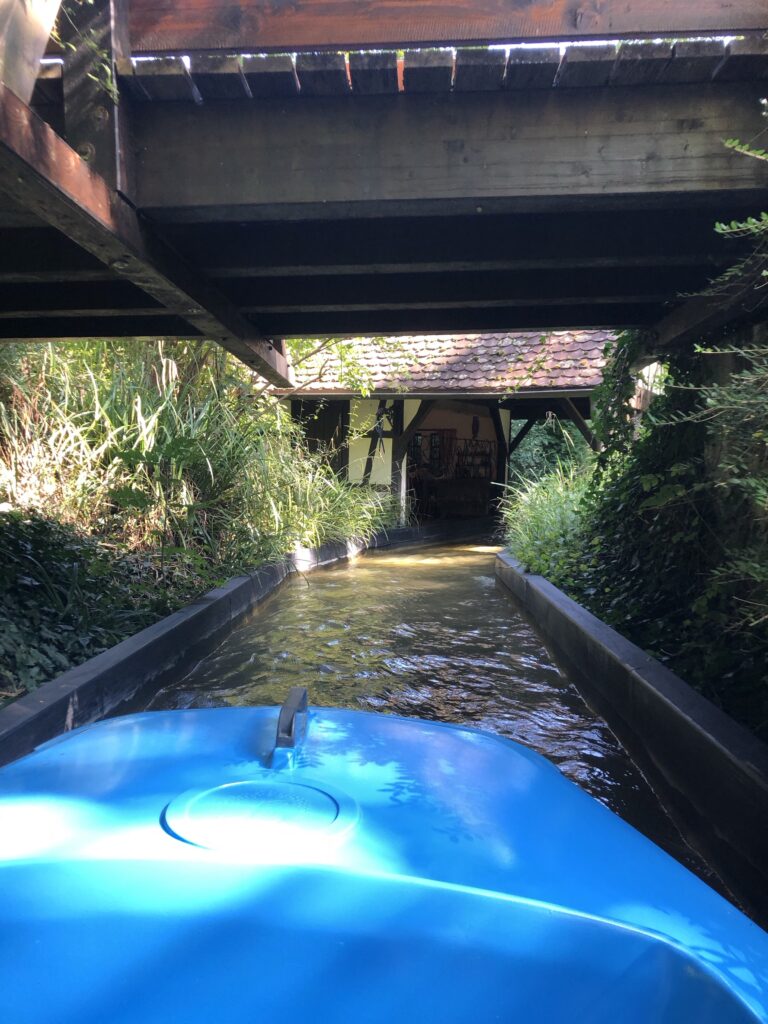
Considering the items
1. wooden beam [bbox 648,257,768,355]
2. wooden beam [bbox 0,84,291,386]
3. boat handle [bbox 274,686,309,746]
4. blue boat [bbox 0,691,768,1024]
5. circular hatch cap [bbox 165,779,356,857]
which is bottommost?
blue boat [bbox 0,691,768,1024]

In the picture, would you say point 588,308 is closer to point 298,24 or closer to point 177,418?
point 298,24

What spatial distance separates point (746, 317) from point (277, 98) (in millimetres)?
2850

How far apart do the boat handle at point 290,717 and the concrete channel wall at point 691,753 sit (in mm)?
1757

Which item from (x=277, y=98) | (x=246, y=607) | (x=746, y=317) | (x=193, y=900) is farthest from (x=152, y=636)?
(x=746, y=317)

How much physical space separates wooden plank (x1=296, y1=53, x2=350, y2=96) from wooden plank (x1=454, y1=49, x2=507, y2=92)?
511 millimetres

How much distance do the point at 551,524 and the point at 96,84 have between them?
277 inches

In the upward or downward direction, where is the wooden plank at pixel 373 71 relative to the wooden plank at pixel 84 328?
upward

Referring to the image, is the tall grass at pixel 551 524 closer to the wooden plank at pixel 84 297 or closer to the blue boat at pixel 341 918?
the wooden plank at pixel 84 297

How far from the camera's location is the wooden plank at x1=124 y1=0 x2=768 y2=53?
308 centimetres

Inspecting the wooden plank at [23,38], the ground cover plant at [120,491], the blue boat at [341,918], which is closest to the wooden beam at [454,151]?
the wooden plank at [23,38]

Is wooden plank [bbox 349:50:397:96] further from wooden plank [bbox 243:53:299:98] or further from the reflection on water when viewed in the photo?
the reflection on water

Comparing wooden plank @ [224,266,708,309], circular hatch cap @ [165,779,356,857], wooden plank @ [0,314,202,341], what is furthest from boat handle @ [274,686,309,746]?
wooden plank @ [0,314,202,341]

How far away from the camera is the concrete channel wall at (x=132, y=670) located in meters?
3.07

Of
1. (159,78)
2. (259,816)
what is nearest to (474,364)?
(159,78)
